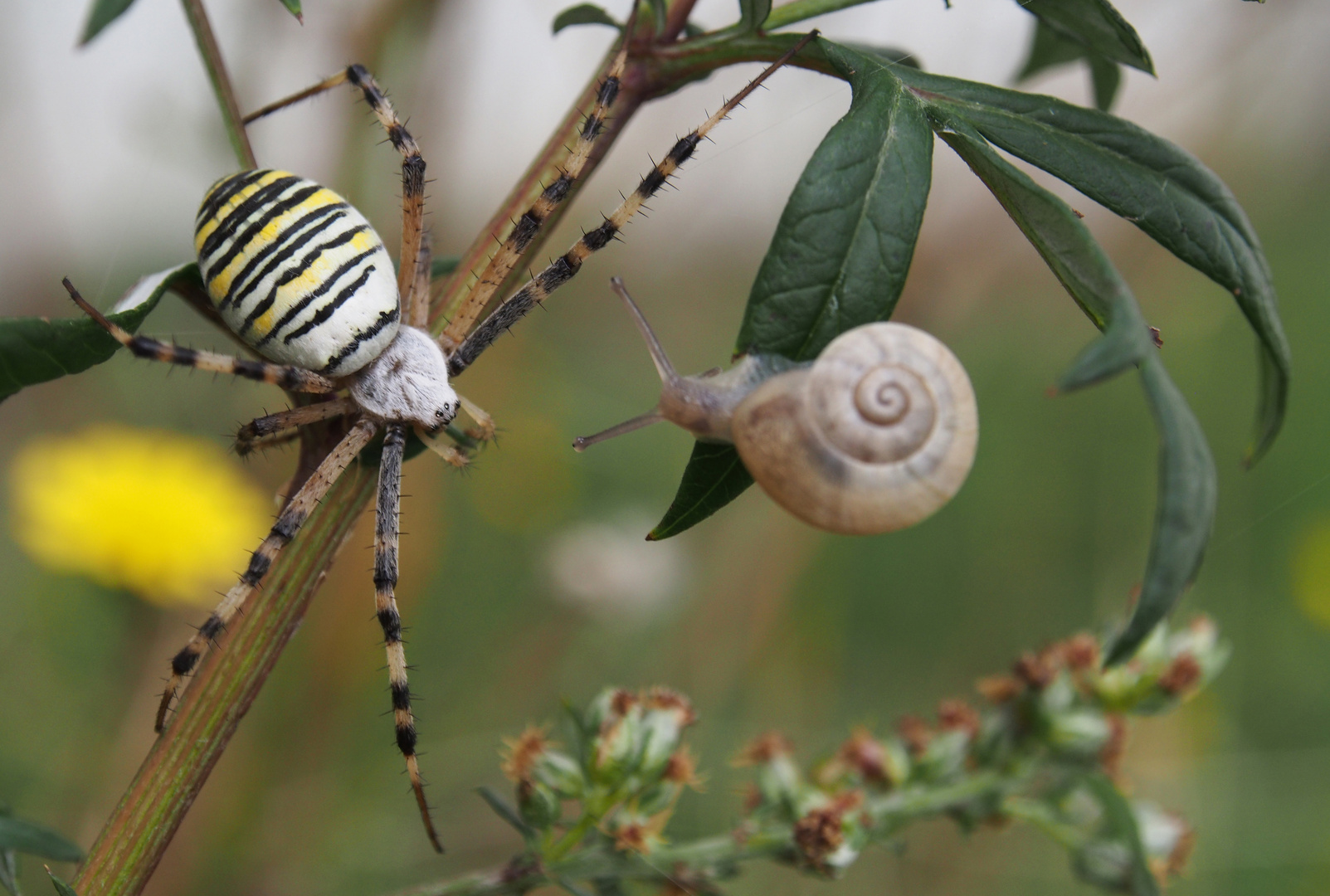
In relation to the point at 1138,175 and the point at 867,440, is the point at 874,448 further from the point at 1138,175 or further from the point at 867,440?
the point at 1138,175

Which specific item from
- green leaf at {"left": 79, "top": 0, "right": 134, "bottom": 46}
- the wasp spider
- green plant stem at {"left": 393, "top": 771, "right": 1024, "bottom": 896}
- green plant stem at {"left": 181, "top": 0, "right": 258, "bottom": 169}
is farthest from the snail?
green leaf at {"left": 79, "top": 0, "right": 134, "bottom": 46}

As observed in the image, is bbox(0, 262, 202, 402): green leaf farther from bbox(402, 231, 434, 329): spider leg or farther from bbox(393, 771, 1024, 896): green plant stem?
bbox(393, 771, 1024, 896): green plant stem

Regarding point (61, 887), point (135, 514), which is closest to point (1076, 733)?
point (61, 887)

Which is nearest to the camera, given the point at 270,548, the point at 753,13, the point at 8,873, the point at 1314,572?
the point at 8,873

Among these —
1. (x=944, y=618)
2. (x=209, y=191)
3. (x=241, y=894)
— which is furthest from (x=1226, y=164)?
(x=241, y=894)

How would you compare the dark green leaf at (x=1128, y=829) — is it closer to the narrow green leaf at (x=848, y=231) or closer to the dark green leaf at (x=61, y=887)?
the narrow green leaf at (x=848, y=231)

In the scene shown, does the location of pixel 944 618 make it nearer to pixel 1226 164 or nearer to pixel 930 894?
pixel 930 894
